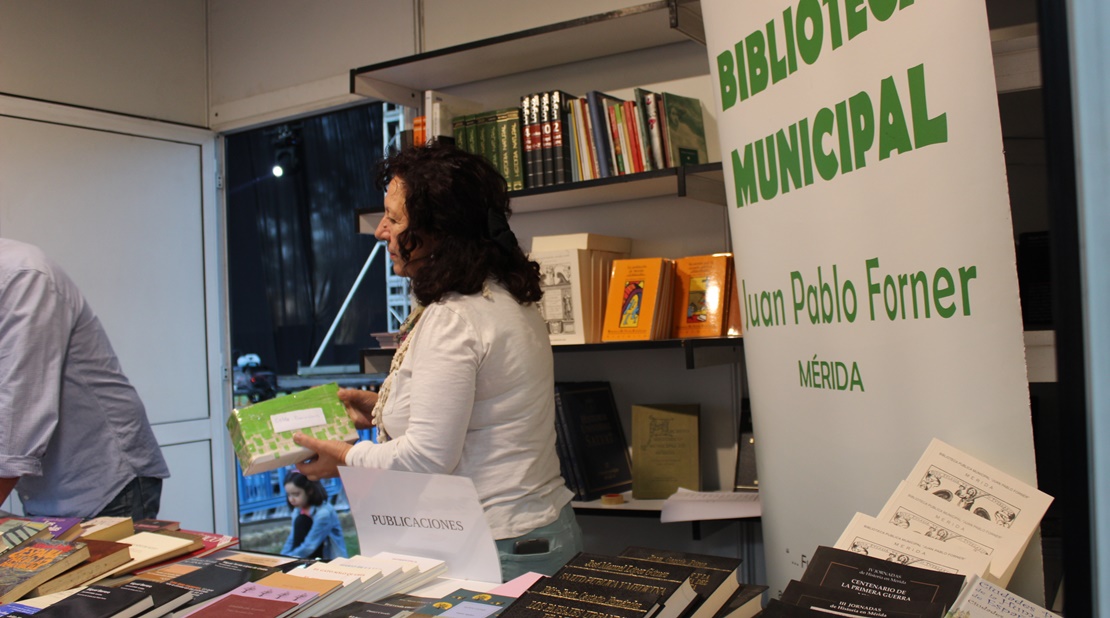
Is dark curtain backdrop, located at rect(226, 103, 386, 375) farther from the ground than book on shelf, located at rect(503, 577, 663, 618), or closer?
farther from the ground

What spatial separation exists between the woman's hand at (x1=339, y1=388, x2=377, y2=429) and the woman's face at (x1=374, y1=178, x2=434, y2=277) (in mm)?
406

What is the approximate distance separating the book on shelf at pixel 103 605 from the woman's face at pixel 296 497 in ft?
10.3

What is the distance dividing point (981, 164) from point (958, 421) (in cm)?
34

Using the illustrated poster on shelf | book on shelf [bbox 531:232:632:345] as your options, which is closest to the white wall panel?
book on shelf [bbox 531:232:632:345]

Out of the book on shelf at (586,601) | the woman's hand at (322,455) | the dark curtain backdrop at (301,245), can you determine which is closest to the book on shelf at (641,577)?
the book on shelf at (586,601)

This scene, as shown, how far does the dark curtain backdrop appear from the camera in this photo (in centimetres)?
430

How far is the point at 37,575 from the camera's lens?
4.75ft

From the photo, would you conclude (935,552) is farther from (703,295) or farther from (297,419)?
(703,295)

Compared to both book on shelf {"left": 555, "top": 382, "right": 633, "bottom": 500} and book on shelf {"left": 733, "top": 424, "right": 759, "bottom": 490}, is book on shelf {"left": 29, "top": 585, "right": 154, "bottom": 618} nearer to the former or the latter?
book on shelf {"left": 555, "top": 382, "right": 633, "bottom": 500}

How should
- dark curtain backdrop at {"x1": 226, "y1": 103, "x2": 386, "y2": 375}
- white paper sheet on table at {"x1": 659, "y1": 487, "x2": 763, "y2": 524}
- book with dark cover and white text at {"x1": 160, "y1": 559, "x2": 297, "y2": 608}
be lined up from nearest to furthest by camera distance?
book with dark cover and white text at {"x1": 160, "y1": 559, "x2": 297, "y2": 608}
white paper sheet on table at {"x1": 659, "y1": 487, "x2": 763, "y2": 524}
dark curtain backdrop at {"x1": 226, "y1": 103, "x2": 386, "y2": 375}

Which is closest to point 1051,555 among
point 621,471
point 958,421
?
point 958,421

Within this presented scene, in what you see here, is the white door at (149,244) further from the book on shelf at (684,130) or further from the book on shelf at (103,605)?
the book on shelf at (103,605)

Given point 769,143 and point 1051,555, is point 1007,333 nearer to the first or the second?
point 769,143

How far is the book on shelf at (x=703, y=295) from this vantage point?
100 inches
